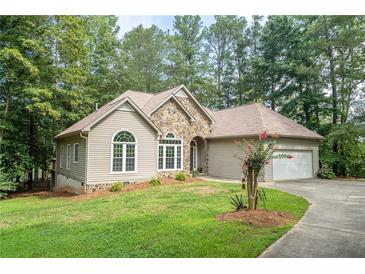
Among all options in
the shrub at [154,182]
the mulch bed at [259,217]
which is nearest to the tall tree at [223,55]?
the shrub at [154,182]

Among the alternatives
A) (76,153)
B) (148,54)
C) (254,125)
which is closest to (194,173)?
(254,125)

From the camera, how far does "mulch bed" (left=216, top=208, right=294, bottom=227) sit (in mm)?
6215

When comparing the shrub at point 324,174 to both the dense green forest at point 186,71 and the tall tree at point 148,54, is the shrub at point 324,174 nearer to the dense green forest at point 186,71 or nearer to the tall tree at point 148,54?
the dense green forest at point 186,71

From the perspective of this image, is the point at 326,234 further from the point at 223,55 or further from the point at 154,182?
the point at 223,55

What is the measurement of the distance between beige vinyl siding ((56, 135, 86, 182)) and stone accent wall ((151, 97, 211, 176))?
4771 millimetres

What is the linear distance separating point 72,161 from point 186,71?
2187cm

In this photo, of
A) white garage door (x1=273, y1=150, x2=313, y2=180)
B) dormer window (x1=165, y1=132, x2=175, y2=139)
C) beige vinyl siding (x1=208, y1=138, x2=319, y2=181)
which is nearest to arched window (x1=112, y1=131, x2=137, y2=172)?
dormer window (x1=165, y1=132, x2=175, y2=139)

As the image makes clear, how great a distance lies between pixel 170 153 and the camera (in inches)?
663

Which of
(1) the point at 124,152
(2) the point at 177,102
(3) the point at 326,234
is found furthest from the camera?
(2) the point at 177,102

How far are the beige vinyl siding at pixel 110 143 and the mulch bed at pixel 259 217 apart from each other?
7.66 m

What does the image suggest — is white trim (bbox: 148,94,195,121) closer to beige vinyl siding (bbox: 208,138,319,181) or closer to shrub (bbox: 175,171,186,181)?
beige vinyl siding (bbox: 208,138,319,181)

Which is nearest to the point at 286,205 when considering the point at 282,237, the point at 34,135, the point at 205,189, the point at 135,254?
the point at 282,237

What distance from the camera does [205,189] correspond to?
1193 centimetres
